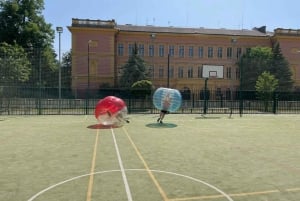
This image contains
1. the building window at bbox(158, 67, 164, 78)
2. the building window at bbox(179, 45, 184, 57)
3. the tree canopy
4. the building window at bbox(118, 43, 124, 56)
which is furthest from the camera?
the building window at bbox(179, 45, 184, 57)

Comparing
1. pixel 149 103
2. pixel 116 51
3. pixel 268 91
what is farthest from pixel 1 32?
pixel 268 91

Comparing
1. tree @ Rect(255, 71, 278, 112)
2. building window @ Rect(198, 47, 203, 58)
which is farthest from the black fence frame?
building window @ Rect(198, 47, 203, 58)

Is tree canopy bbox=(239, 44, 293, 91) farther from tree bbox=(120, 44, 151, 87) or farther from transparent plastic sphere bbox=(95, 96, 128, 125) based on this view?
transparent plastic sphere bbox=(95, 96, 128, 125)

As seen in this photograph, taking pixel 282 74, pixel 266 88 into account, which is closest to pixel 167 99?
pixel 266 88

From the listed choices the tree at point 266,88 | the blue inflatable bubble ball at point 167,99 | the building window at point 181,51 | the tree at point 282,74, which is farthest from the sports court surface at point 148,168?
the building window at point 181,51

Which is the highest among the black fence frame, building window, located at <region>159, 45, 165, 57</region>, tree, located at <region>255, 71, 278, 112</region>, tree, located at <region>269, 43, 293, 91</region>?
building window, located at <region>159, 45, 165, 57</region>

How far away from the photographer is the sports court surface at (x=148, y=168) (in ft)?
19.9

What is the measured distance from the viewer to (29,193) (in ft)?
19.9

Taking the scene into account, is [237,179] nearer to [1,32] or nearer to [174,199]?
[174,199]

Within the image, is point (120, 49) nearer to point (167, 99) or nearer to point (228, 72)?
point (228, 72)

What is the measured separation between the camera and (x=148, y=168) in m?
7.96

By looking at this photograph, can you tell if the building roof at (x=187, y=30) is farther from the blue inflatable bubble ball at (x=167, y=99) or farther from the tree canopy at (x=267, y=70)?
the blue inflatable bubble ball at (x=167, y=99)

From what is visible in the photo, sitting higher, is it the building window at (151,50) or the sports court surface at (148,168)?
the building window at (151,50)

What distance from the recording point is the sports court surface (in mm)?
6055
